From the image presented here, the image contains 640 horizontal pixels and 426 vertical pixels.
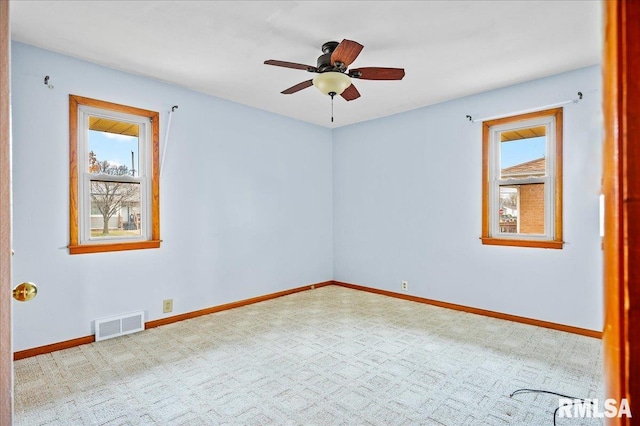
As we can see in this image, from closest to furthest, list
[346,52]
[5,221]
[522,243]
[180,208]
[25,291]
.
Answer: [5,221]
[25,291]
[346,52]
[522,243]
[180,208]

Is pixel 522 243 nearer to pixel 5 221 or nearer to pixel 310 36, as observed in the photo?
pixel 310 36

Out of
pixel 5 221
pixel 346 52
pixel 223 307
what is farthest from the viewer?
pixel 223 307

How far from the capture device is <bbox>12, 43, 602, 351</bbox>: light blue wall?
294 centimetres

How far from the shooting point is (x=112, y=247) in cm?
329

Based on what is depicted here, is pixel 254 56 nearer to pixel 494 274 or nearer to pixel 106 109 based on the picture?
pixel 106 109

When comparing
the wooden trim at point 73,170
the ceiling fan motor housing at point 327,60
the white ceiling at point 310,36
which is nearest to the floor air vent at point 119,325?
the wooden trim at point 73,170

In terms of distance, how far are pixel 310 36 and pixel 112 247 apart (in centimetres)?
261

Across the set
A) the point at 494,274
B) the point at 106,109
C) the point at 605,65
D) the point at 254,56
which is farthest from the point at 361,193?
the point at 605,65

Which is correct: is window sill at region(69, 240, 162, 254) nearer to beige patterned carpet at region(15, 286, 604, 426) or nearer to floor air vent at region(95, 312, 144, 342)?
floor air vent at region(95, 312, 144, 342)

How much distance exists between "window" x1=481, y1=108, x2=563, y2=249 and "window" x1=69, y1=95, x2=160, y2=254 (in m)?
3.65

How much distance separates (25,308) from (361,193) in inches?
158

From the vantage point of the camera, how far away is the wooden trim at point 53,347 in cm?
279

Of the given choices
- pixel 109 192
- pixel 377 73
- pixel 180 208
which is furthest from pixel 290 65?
pixel 109 192

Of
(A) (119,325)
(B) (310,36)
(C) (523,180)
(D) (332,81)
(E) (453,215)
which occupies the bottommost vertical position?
(A) (119,325)
